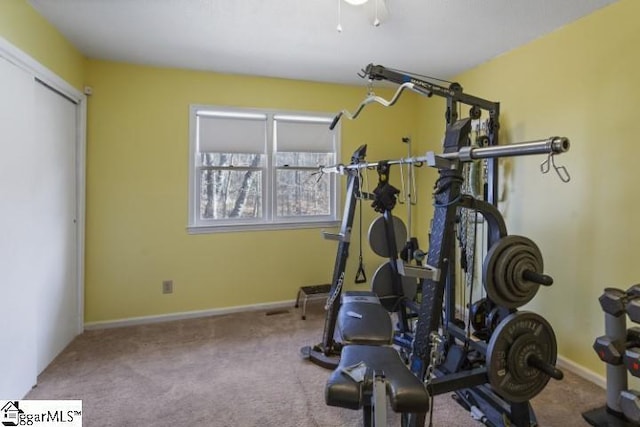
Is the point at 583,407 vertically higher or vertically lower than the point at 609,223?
lower

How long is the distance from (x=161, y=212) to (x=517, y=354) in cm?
297

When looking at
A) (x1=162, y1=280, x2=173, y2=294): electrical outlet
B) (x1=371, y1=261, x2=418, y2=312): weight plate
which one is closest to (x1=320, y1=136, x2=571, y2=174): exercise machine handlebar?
(x1=371, y1=261, x2=418, y2=312): weight plate

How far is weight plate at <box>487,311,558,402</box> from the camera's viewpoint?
1.67m

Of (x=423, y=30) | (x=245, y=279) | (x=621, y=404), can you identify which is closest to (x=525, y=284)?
(x=621, y=404)

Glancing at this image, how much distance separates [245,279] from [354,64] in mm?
2277

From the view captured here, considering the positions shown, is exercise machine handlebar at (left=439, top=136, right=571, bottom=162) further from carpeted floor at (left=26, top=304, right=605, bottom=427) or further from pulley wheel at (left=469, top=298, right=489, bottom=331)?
carpeted floor at (left=26, top=304, right=605, bottom=427)

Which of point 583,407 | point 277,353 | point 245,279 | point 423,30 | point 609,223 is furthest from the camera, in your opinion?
point 245,279

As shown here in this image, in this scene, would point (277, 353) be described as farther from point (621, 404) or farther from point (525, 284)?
point (621, 404)

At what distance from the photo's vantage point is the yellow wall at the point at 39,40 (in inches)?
77.7

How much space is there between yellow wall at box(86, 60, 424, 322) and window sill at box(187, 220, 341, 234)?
44mm

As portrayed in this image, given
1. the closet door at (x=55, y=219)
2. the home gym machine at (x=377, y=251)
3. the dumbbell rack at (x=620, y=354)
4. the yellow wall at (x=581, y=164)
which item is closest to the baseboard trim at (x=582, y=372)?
the yellow wall at (x=581, y=164)

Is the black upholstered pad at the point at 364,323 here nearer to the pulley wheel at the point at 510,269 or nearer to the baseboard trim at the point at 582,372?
the pulley wheel at the point at 510,269

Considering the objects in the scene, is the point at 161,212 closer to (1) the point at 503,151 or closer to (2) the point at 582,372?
(1) the point at 503,151

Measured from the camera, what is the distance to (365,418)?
1741 mm
